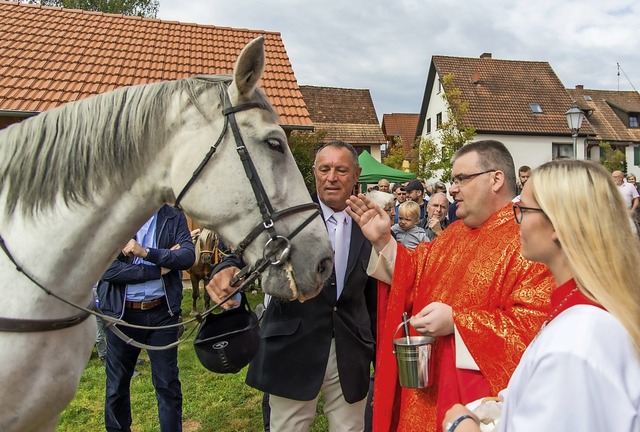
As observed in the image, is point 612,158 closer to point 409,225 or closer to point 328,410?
point 409,225

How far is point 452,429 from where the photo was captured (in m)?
1.40

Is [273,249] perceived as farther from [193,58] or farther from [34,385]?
[193,58]

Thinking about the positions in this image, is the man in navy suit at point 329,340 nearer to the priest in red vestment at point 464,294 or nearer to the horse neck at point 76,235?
the priest in red vestment at point 464,294

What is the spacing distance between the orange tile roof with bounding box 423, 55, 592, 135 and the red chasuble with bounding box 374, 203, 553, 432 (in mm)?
25083

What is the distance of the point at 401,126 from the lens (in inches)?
1768

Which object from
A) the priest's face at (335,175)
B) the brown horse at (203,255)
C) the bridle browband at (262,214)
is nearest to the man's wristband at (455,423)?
the bridle browband at (262,214)

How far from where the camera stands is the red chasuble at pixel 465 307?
182 centimetres

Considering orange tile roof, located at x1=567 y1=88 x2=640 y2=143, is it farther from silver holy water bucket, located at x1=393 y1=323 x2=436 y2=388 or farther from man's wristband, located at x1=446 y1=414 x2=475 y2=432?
man's wristband, located at x1=446 y1=414 x2=475 y2=432

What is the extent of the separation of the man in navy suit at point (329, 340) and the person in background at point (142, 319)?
0.96 metres

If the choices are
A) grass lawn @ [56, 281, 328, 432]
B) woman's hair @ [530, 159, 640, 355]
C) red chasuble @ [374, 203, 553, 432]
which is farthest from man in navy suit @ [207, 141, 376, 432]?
grass lawn @ [56, 281, 328, 432]

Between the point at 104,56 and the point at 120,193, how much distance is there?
9.23 metres

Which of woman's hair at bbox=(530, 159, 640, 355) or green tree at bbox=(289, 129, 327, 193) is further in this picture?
green tree at bbox=(289, 129, 327, 193)

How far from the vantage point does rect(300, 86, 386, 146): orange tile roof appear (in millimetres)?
29942

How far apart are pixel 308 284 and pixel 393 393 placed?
960 mm
